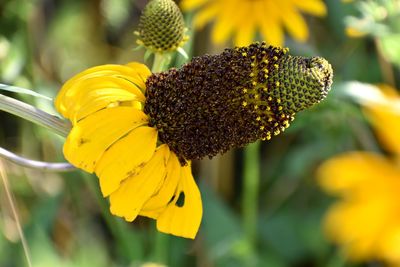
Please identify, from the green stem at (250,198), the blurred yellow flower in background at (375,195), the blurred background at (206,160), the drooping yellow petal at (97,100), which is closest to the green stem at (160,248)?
the blurred background at (206,160)

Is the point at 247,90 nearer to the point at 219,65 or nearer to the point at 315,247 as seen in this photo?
the point at 219,65

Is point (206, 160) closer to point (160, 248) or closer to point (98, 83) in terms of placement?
point (160, 248)

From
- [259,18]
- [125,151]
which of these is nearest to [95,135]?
[125,151]

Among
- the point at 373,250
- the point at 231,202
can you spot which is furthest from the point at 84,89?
the point at 231,202

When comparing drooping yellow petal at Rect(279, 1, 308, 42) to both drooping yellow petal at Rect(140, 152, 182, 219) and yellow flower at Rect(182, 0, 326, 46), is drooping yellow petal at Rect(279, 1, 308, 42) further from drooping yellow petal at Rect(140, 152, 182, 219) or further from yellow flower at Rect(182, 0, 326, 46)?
drooping yellow petal at Rect(140, 152, 182, 219)

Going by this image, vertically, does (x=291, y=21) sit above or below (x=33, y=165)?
below
